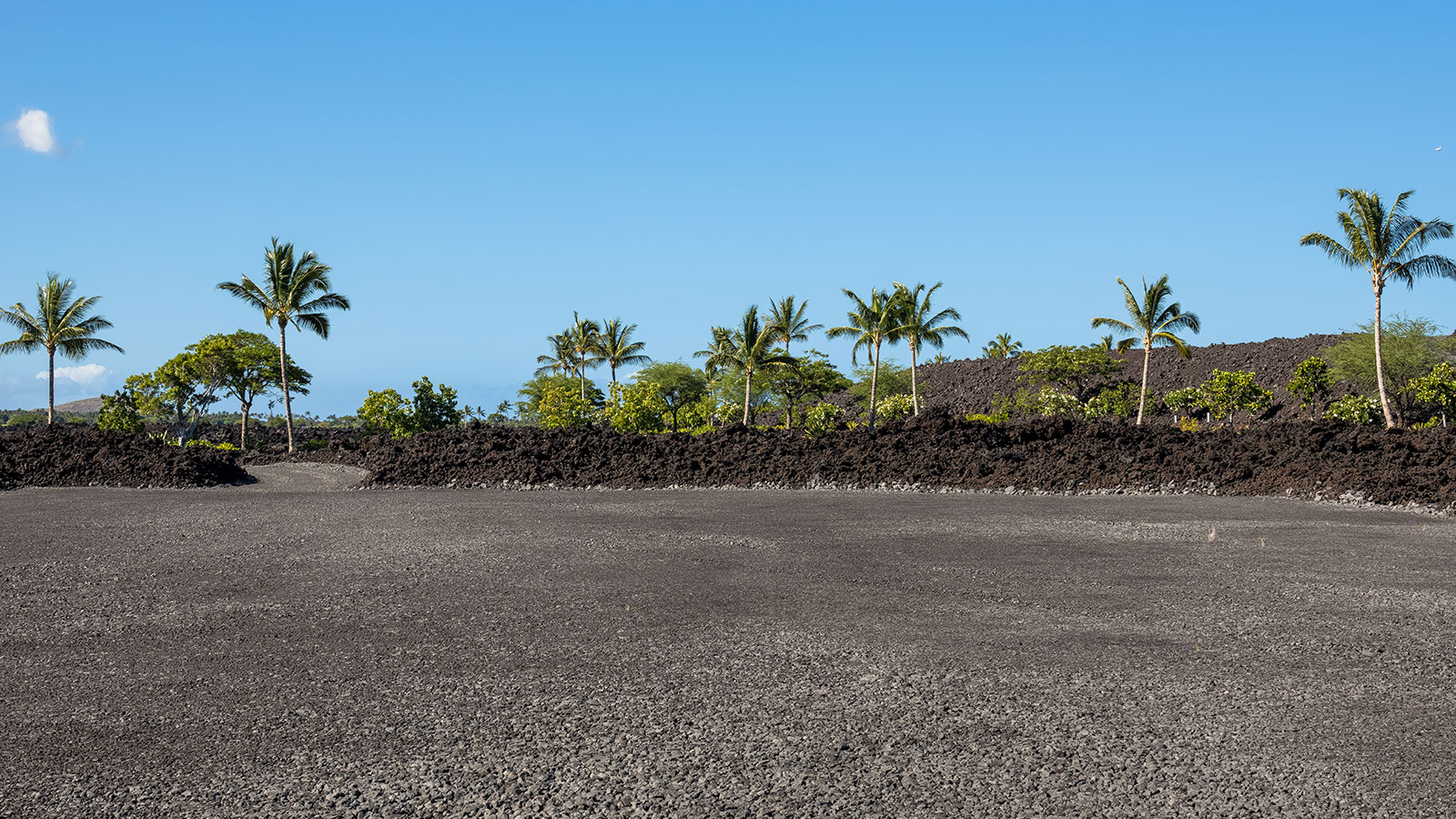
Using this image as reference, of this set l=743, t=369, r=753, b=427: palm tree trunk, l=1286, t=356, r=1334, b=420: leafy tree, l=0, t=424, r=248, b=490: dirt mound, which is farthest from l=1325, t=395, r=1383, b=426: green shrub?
l=0, t=424, r=248, b=490: dirt mound

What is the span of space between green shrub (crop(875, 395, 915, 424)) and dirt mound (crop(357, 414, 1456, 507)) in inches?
1168

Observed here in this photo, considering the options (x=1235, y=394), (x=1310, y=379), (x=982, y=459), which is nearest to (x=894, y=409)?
(x=1235, y=394)

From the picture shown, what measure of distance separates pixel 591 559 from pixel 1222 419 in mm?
48135

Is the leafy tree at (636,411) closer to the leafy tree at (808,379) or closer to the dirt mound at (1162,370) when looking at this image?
the leafy tree at (808,379)

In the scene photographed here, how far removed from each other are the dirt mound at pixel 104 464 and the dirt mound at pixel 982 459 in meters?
5.73

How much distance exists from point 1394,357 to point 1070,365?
17.1 m

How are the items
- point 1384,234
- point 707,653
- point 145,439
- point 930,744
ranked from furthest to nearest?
point 1384,234, point 145,439, point 707,653, point 930,744

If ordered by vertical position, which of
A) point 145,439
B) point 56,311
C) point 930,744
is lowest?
point 930,744

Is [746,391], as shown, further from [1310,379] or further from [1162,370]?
[1162,370]

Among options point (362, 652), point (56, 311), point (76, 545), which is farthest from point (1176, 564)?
point (56, 311)

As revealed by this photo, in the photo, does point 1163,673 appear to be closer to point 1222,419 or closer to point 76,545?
point 76,545

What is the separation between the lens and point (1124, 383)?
65.2 metres

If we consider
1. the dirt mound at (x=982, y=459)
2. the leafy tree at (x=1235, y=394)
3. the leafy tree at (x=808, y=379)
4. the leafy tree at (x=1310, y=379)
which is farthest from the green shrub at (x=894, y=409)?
the dirt mound at (x=982, y=459)

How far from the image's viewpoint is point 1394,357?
5194 cm
